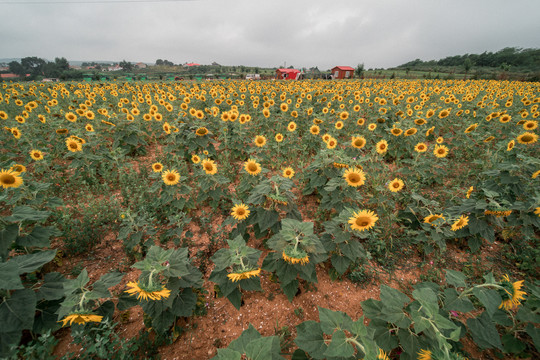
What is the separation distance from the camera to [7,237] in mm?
2012

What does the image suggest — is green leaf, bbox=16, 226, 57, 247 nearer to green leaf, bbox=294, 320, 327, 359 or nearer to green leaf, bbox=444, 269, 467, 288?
green leaf, bbox=294, 320, 327, 359

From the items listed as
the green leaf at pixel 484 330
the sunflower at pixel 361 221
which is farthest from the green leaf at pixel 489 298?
the sunflower at pixel 361 221

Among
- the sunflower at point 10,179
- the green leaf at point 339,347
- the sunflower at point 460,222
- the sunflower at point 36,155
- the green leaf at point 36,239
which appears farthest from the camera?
the sunflower at point 36,155

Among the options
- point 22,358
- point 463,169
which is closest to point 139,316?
point 22,358

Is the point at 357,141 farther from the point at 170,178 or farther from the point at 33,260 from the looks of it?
the point at 33,260

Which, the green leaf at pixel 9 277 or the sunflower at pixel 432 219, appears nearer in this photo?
the green leaf at pixel 9 277

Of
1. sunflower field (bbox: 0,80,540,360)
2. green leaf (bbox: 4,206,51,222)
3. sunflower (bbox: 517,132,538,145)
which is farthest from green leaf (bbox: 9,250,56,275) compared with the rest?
sunflower (bbox: 517,132,538,145)

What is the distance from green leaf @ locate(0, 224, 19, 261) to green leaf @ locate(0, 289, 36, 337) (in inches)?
22.5

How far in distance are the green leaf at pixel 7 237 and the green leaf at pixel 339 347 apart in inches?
124

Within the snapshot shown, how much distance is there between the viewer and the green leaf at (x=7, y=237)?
197cm

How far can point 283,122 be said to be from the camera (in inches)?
326

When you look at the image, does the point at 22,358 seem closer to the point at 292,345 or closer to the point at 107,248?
the point at 107,248

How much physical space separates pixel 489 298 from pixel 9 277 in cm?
379

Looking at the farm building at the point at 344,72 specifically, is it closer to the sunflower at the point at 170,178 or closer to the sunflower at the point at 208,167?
the sunflower at the point at 208,167
